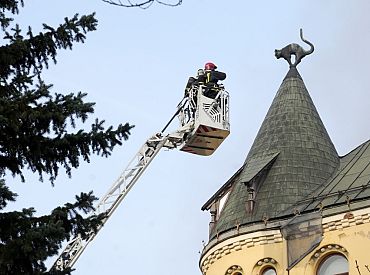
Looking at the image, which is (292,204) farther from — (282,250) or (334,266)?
(334,266)

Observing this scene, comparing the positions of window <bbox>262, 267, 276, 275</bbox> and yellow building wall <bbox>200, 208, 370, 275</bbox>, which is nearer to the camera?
yellow building wall <bbox>200, 208, 370, 275</bbox>

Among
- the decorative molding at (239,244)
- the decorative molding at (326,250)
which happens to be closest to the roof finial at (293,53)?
the decorative molding at (239,244)

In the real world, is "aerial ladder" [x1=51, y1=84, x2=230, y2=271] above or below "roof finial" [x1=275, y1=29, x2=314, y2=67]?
below

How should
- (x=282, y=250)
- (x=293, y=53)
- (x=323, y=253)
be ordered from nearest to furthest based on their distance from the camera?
(x=323, y=253) < (x=282, y=250) < (x=293, y=53)

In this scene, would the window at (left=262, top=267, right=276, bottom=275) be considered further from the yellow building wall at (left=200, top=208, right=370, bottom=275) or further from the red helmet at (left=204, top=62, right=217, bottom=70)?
the red helmet at (left=204, top=62, right=217, bottom=70)

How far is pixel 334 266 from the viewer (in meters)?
22.0

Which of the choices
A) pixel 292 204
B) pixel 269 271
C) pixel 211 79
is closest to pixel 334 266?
pixel 269 271

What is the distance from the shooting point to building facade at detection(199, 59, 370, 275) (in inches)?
866

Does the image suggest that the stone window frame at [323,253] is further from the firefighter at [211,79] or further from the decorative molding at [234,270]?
the firefighter at [211,79]

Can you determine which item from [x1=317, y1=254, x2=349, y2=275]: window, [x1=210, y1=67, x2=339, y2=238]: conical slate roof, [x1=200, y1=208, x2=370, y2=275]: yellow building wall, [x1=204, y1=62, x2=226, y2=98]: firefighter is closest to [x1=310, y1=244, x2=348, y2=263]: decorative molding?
[x1=200, y1=208, x2=370, y2=275]: yellow building wall

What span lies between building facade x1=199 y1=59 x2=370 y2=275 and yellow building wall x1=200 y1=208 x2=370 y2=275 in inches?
1.0

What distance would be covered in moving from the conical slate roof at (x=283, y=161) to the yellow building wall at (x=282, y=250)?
0.58 m

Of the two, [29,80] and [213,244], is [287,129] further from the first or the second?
[29,80]

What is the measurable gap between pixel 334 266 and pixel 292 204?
240 centimetres
